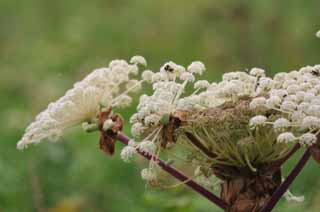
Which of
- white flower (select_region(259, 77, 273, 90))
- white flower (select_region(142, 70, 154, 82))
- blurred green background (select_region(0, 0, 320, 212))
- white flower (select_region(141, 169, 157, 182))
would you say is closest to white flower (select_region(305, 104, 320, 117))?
white flower (select_region(259, 77, 273, 90))

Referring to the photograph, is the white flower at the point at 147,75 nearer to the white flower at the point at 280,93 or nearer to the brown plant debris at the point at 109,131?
the brown plant debris at the point at 109,131

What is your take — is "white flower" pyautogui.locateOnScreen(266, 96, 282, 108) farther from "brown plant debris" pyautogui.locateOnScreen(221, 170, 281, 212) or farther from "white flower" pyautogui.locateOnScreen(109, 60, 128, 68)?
"white flower" pyautogui.locateOnScreen(109, 60, 128, 68)

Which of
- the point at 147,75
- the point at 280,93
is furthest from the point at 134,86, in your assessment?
the point at 280,93

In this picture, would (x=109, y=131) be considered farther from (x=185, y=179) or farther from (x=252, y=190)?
(x=252, y=190)

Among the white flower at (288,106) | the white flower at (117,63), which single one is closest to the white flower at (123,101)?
the white flower at (117,63)

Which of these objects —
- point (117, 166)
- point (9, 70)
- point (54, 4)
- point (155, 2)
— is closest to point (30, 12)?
point (54, 4)

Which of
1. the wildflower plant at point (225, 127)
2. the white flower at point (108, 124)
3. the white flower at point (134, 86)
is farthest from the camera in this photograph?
the white flower at point (134, 86)

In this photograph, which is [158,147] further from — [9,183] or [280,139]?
[9,183]
